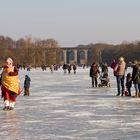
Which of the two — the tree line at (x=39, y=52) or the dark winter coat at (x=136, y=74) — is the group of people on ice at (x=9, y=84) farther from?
the tree line at (x=39, y=52)

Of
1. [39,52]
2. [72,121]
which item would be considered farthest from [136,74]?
[39,52]

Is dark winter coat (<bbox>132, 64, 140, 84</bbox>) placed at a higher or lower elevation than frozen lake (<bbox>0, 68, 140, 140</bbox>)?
higher

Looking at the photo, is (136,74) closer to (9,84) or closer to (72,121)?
(9,84)

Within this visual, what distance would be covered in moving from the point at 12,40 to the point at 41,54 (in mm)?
45750

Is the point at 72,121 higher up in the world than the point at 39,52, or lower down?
lower down

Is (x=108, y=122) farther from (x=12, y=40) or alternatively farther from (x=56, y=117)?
(x=12, y=40)

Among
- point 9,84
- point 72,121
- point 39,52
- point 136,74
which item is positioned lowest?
point 72,121

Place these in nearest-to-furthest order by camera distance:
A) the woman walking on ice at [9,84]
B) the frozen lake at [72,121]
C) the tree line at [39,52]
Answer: the frozen lake at [72,121]
the woman walking on ice at [9,84]
the tree line at [39,52]

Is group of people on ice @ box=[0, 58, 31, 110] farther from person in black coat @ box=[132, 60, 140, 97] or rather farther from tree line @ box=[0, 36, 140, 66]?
tree line @ box=[0, 36, 140, 66]

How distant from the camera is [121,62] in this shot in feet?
58.3

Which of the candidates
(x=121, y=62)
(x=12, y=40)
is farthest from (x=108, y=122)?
(x=12, y=40)

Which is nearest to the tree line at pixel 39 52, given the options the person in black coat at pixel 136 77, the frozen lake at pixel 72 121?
the person in black coat at pixel 136 77

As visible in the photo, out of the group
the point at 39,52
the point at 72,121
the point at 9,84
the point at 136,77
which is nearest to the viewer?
the point at 72,121

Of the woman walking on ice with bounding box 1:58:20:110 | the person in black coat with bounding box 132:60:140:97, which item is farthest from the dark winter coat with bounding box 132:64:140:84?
the woman walking on ice with bounding box 1:58:20:110
